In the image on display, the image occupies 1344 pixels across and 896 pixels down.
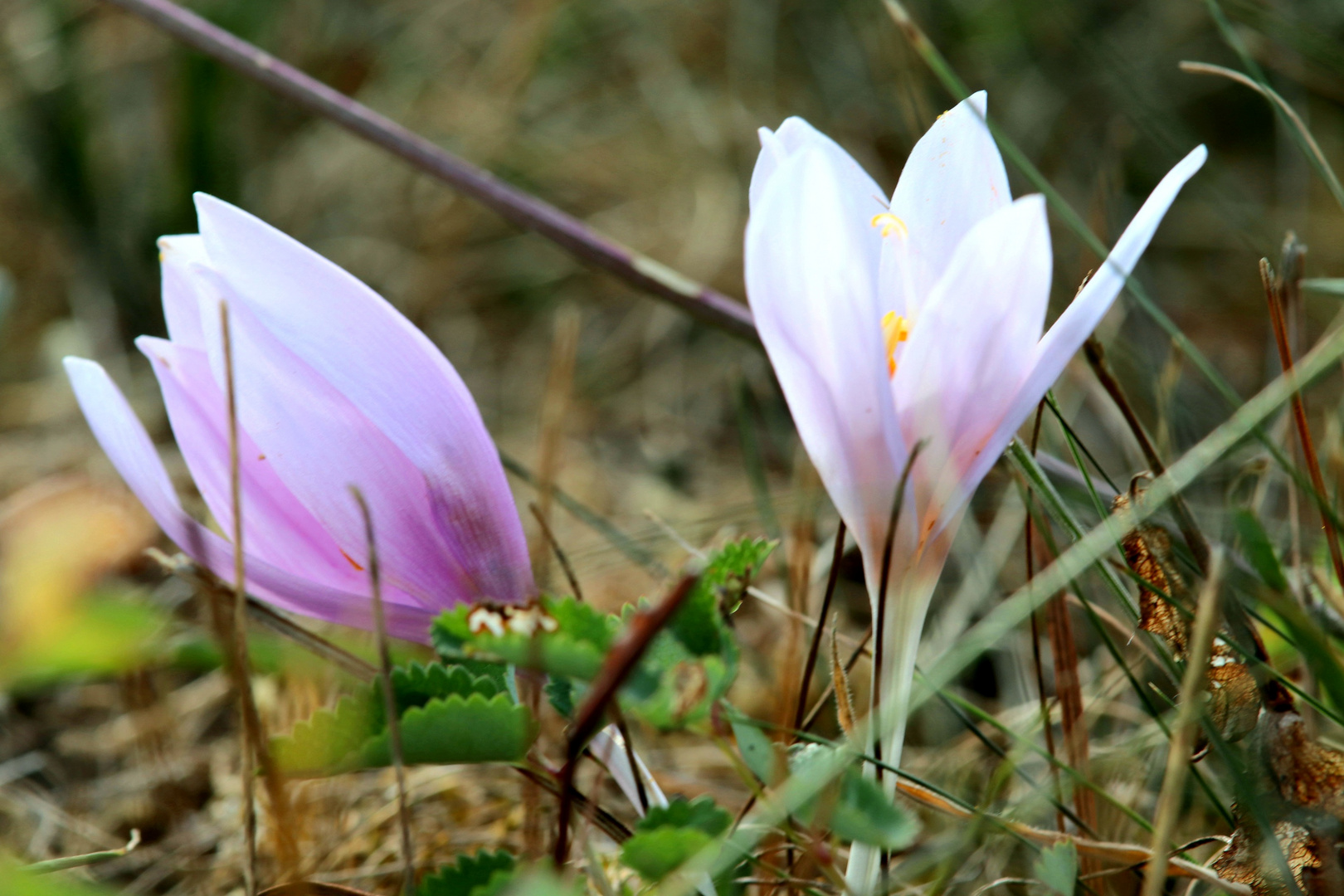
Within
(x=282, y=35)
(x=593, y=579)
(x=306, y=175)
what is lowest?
(x=593, y=579)

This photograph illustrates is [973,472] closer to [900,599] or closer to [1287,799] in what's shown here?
[900,599]

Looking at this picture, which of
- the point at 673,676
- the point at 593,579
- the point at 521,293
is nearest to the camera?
the point at 673,676

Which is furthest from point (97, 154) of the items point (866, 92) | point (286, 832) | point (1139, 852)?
point (1139, 852)

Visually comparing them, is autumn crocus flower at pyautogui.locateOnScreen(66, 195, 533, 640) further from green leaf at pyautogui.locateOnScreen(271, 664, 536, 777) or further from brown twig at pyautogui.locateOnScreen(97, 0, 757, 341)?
brown twig at pyautogui.locateOnScreen(97, 0, 757, 341)

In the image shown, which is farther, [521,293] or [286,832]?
[521,293]

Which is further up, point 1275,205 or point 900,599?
point 900,599

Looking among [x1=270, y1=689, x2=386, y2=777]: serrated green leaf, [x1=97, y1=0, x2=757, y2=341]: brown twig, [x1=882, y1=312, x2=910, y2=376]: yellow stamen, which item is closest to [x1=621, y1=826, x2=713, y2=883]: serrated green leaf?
[x1=270, y1=689, x2=386, y2=777]: serrated green leaf

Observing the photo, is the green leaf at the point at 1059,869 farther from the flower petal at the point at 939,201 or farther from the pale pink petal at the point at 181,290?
the pale pink petal at the point at 181,290

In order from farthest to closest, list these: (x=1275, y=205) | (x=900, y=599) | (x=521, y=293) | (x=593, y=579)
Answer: (x=521, y=293)
(x=1275, y=205)
(x=593, y=579)
(x=900, y=599)
